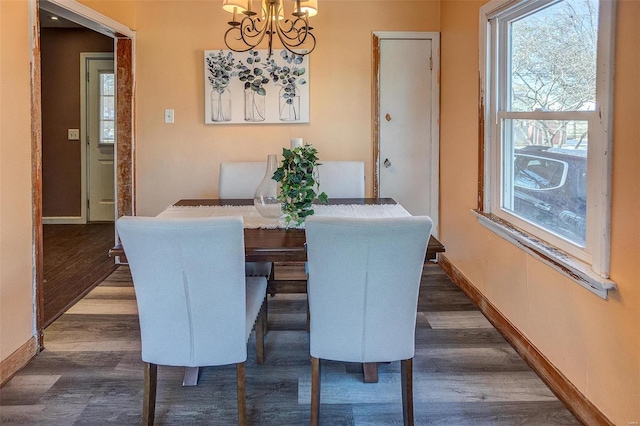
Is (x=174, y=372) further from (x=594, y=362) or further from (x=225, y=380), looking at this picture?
(x=594, y=362)

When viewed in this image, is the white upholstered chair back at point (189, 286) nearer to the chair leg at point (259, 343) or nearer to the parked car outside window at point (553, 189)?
the chair leg at point (259, 343)

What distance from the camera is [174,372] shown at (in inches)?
93.2

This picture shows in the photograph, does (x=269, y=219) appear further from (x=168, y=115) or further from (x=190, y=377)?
(x=168, y=115)

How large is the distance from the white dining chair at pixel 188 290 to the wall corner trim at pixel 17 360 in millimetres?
875

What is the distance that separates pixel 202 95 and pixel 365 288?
9.43ft

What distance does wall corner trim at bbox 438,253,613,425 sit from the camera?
6.29ft

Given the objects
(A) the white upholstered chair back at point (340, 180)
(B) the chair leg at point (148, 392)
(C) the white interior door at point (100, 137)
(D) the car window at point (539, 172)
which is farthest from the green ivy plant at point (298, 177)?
(C) the white interior door at point (100, 137)

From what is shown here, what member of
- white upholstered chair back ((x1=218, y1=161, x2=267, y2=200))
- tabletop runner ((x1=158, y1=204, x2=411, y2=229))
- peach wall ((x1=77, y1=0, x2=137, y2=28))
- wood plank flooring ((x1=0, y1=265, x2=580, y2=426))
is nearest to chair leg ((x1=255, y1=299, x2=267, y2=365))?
wood plank flooring ((x1=0, y1=265, x2=580, y2=426))

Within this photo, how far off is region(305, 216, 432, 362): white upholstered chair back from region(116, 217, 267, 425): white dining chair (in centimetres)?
27

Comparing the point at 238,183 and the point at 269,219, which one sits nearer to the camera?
the point at 269,219

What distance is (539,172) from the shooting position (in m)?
2.51

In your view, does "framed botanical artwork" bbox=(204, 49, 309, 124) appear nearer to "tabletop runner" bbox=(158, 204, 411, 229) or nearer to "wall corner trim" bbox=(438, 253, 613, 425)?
"tabletop runner" bbox=(158, 204, 411, 229)

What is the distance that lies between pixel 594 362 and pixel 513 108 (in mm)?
1503

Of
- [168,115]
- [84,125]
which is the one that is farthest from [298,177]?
[84,125]
